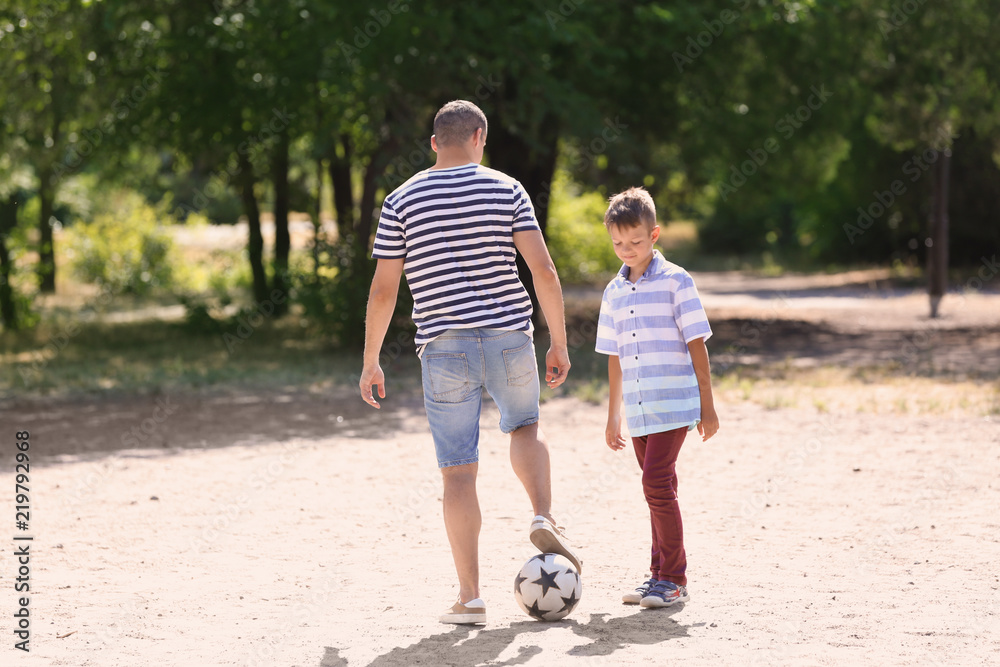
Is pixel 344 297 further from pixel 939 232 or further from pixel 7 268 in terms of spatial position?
pixel 939 232

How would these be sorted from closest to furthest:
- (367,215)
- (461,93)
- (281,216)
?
(461,93)
(367,215)
(281,216)

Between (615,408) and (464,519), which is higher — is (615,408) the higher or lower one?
the higher one

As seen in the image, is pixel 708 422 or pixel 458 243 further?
pixel 708 422

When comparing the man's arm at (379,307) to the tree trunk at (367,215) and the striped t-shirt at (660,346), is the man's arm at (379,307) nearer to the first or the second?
the striped t-shirt at (660,346)

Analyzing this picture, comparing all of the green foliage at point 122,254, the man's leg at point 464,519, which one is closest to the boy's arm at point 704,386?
the man's leg at point 464,519

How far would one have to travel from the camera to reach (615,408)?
448 cm

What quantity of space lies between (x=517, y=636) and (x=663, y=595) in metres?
0.69

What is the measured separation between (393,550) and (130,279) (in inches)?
965

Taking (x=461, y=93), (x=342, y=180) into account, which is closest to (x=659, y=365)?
(x=461, y=93)

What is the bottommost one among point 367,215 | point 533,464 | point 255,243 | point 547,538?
point 547,538

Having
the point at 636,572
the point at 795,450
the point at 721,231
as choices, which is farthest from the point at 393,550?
the point at 721,231

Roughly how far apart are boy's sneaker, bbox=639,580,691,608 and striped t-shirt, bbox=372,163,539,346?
3.99ft

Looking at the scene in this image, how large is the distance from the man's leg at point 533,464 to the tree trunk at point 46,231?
42.5 ft

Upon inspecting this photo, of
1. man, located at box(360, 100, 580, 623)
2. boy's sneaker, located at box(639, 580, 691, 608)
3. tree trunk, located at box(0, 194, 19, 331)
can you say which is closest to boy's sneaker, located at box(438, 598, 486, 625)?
man, located at box(360, 100, 580, 623)
